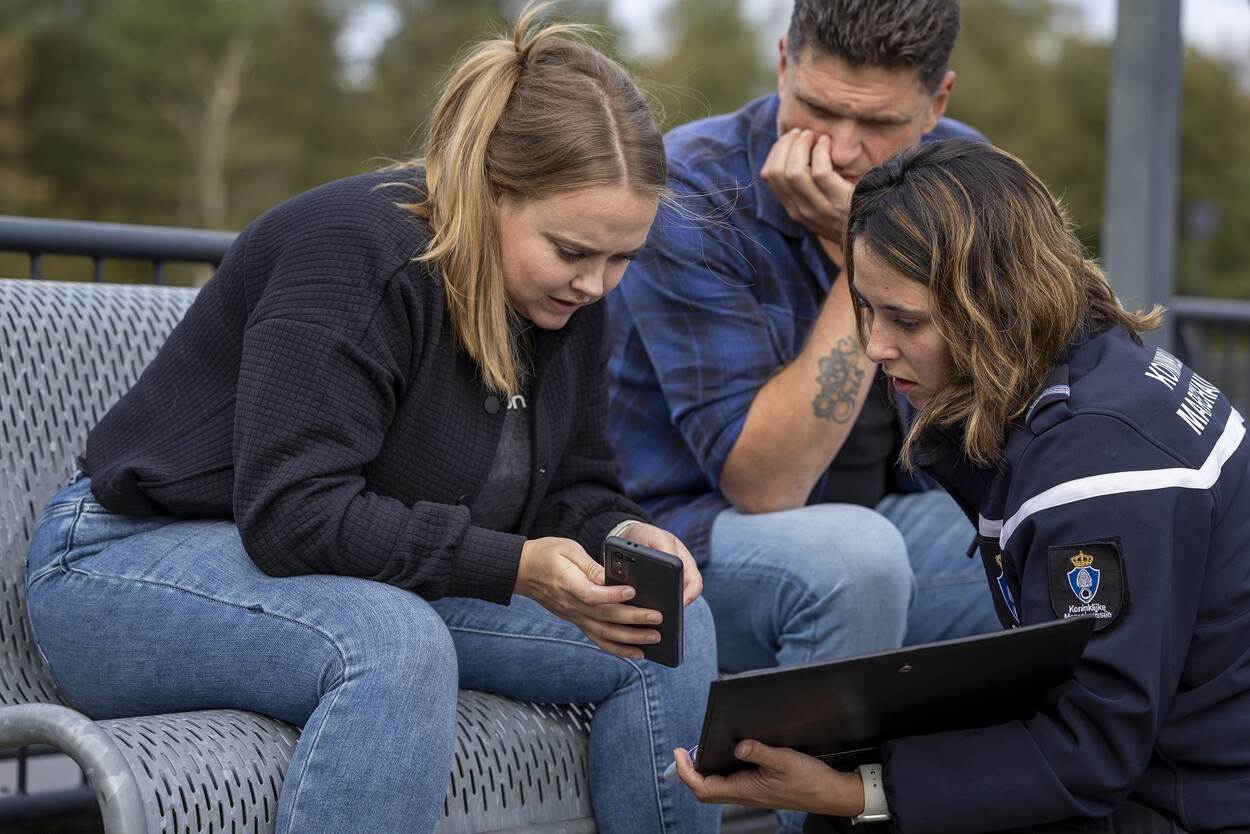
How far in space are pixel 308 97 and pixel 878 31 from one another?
1576 inches

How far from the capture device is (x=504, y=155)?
239cm

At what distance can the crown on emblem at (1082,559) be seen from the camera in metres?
1.93

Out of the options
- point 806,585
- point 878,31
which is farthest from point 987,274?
point 878,31

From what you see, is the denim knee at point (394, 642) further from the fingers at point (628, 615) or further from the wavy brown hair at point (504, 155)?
the wavy brown hair at point (504, 155)

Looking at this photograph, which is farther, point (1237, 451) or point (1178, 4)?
point (1178, 4)

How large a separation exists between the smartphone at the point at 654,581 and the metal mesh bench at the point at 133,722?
13.0 inches

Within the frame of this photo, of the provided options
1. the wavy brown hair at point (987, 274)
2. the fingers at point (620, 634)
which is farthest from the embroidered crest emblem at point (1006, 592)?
the fingers at point (620, 634)

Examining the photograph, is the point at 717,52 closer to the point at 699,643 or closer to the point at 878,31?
the point at 878,31

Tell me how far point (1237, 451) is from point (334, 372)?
1.33m

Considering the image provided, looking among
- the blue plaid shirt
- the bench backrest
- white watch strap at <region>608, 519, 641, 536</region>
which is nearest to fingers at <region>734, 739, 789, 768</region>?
white watch strap at <region>608, 519, 641, 536</region>

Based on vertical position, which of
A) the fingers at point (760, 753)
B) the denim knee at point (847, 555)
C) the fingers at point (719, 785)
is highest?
the fingers at point (760, 753)

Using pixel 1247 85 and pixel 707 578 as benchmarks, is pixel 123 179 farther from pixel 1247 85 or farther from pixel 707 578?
pixel 707 578

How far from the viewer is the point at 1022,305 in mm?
2070

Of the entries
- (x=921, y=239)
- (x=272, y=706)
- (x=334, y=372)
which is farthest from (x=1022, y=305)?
(x=272, y=706)
